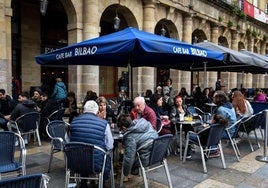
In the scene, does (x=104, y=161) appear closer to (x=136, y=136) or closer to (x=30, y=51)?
(x=136, y=136)

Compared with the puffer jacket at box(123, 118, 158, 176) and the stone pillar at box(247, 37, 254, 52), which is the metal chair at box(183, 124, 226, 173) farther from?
the stone pillar at box(247, 37, 254, 52)

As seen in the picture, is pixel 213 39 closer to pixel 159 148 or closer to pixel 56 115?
pixel 56 115

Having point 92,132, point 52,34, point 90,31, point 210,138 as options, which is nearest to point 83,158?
point 92,132

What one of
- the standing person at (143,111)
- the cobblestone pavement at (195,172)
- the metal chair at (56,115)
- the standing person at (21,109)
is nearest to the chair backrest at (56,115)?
the metal chair at (56,115)

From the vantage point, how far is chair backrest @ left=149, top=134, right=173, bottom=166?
380 cm

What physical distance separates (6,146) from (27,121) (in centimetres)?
249

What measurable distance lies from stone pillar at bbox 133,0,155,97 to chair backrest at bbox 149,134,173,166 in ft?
32.0

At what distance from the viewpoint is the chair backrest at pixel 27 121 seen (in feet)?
20.1

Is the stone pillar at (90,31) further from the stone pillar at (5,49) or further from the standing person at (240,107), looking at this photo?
the standing person at (240,107)

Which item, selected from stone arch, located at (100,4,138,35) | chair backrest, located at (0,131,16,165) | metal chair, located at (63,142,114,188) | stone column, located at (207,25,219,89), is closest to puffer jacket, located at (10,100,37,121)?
chair backrest, located at (0,131,16,165)

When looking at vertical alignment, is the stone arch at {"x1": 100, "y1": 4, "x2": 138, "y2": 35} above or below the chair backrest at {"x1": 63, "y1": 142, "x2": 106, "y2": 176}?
above

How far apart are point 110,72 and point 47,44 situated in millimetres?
4410

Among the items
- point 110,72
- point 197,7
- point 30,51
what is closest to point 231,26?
point 197,7

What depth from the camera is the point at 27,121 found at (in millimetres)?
6176
